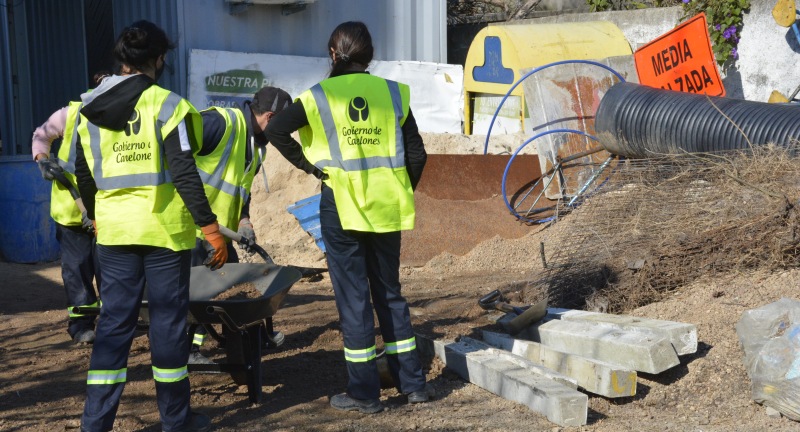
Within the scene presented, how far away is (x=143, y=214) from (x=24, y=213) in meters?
6.49

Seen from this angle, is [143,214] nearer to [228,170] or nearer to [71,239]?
[228,170]

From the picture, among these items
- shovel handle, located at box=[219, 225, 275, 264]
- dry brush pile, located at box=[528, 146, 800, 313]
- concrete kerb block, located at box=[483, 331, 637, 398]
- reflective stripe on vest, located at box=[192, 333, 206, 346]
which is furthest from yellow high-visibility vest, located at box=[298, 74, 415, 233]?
dry brush pile, located at box=[528, 146, 800, 313]

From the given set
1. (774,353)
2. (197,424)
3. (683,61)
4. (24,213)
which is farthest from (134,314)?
(683,61)

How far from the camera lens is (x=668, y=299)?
17.4 ft

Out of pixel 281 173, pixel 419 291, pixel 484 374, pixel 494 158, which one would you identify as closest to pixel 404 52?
pixel 281 173

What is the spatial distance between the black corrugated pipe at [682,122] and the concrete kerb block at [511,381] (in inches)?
116

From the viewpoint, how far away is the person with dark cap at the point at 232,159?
191 inches

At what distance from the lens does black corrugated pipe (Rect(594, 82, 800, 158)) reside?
7.48m

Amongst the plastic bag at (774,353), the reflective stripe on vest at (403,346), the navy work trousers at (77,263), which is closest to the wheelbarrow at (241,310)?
the reflective stripe on vest at (403,346)

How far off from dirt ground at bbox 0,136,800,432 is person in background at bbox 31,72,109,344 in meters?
0.19

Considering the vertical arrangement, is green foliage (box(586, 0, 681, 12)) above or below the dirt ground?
above

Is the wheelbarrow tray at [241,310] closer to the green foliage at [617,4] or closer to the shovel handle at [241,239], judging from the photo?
the shovel handle at [241,239]

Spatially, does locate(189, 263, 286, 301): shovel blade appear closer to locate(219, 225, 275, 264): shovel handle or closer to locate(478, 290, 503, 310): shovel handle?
locate(219, 225, 275, 264): shovel handle

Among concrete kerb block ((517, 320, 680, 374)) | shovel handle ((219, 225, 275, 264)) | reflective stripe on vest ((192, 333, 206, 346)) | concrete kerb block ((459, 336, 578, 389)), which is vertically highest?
shovel handle ((219, 225, 275, 264))
